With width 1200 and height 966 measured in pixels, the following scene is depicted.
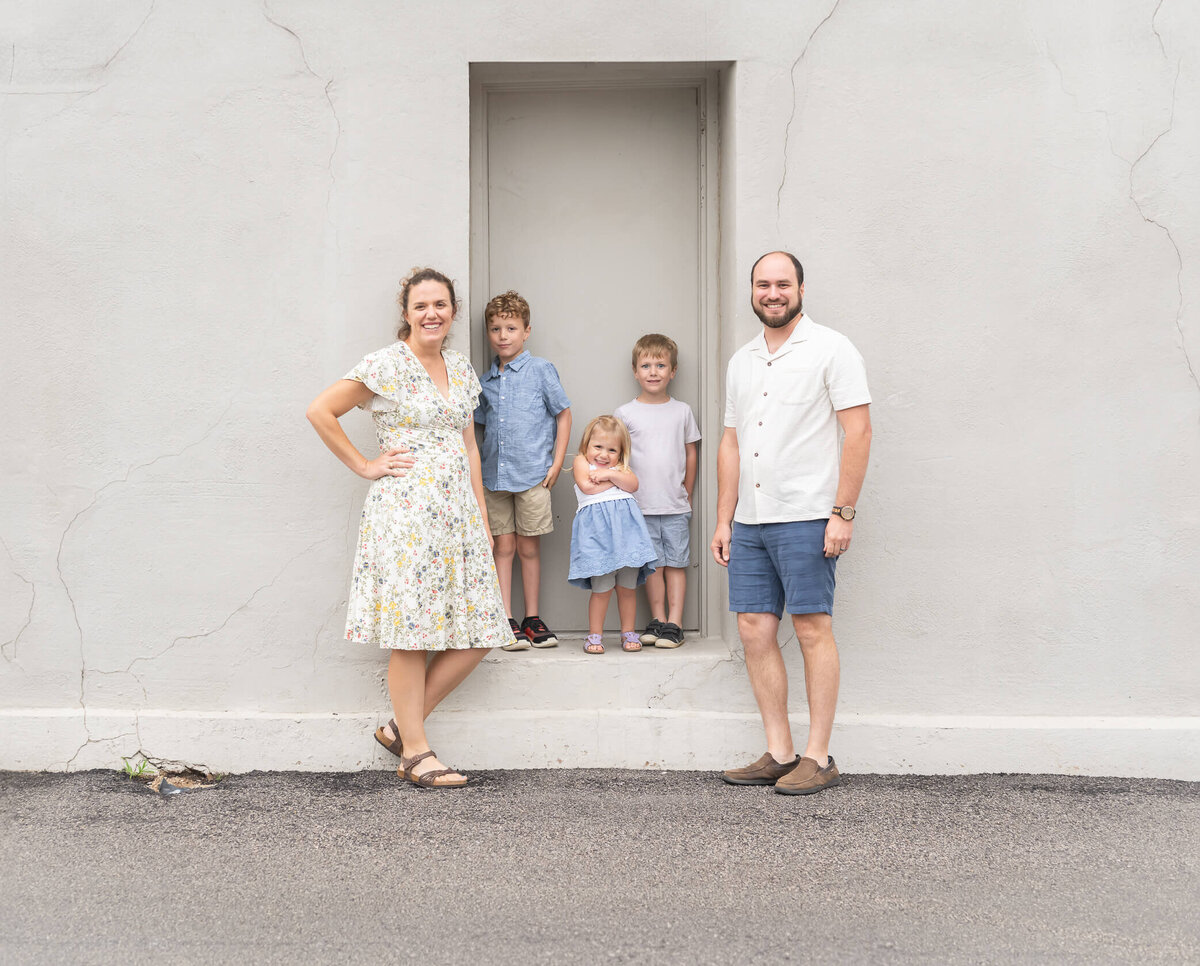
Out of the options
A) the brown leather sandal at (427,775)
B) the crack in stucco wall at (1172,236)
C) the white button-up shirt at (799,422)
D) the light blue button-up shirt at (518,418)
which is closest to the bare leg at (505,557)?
the light blue button-up shirt at (518,418)

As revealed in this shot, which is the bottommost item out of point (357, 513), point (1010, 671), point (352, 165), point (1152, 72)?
point (1010, 671)

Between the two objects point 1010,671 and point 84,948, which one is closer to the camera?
point 84,948

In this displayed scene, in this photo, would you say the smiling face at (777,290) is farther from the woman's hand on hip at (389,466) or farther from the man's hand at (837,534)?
the woman's hand on hip at (389,466)

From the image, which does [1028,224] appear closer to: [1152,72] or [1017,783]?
[1152,72]

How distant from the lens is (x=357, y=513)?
170 inches

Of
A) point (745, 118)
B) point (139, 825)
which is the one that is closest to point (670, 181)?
point (745, 118)

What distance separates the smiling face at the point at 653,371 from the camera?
4.52m

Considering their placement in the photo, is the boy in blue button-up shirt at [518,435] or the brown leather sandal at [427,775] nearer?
the brown leather sandal at [427,775]

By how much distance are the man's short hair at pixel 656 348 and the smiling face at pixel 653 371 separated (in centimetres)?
1

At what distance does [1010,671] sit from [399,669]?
258 centimetres

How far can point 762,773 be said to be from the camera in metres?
3.99

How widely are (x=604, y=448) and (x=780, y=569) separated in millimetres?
989

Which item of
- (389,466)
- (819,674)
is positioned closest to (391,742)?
(389,466)

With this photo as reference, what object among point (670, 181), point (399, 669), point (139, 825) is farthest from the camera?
point (670, 181)
